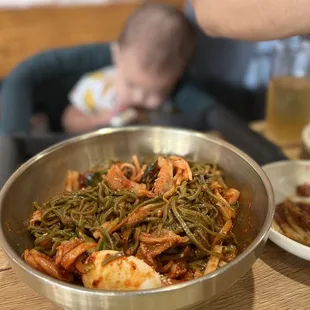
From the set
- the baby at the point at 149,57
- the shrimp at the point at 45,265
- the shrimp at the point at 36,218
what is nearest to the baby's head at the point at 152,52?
the baby at the point at 149,57

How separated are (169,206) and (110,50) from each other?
1.54 metres

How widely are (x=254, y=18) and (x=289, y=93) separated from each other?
27.5 inches

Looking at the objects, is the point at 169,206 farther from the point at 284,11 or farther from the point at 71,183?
the point at 284,11

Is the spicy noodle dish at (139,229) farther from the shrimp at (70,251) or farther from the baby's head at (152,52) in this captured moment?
the baby's head at (152,52)

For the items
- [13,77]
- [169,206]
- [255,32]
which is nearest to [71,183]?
[169,206]

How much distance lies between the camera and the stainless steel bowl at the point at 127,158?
2.01 ft

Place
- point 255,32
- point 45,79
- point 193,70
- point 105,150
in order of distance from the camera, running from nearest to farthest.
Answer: point 255,32
point 105,150
point 45,79
point 193,70

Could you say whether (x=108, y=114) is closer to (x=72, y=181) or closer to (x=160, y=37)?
(x=160, y=37)

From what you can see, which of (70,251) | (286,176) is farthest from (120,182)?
(286,176)

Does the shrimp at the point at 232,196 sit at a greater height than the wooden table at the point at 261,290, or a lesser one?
greater

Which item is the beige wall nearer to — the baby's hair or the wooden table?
the baby's hair

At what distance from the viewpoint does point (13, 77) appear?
1.96 metres

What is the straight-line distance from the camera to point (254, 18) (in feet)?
2.89

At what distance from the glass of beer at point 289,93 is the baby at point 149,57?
42 centimetres
